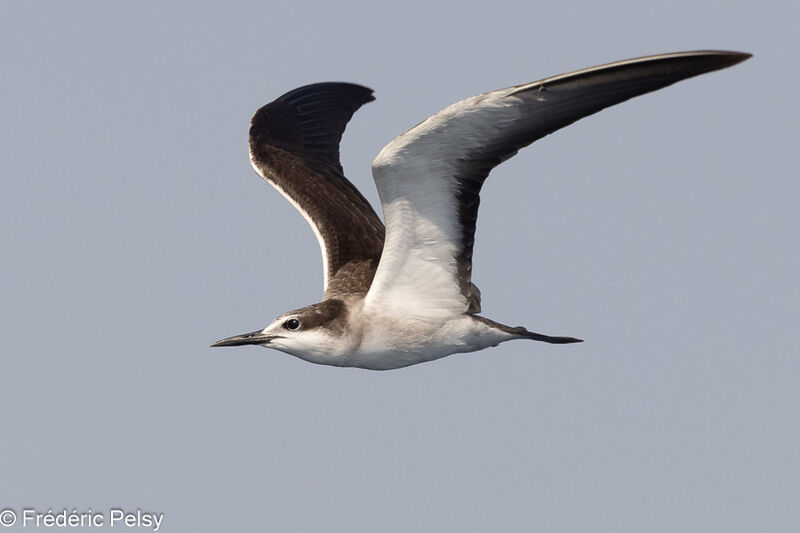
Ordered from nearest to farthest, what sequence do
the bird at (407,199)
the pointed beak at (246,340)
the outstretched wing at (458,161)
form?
the outstretched wing at (458,161), the bird at (407,199), the pointed beak at (246,340)

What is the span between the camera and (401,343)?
1385 centimetres

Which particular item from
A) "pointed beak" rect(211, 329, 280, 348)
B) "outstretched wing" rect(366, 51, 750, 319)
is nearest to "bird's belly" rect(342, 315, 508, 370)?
"outstretched wing" rect(366, 51, 750, 319)

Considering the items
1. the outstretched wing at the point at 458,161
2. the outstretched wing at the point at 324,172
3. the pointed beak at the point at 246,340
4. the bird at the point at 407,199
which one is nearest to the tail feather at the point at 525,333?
the bird at the point at 407,199

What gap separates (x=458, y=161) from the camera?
12.4 m

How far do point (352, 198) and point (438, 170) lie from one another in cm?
405

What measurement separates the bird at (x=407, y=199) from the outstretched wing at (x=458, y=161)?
0.01 metres

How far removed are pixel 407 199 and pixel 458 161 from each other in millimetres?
834

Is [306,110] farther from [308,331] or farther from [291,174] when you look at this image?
[308,331]

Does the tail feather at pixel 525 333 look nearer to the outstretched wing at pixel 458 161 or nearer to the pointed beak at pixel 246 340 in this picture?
the outstretched wing at pixel 458 161

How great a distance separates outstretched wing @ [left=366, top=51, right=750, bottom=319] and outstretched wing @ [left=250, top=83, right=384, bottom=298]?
1285mm

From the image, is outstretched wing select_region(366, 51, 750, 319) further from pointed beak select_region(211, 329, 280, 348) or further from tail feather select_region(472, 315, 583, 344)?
pointed beak select_region(211, 329, 280, 348)

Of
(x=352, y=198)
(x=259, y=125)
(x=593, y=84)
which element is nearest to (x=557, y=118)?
(x=593, y=84)

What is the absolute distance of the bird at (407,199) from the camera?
11.1 metres

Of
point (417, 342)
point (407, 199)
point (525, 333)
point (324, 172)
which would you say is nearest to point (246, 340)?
point (417, 342)
